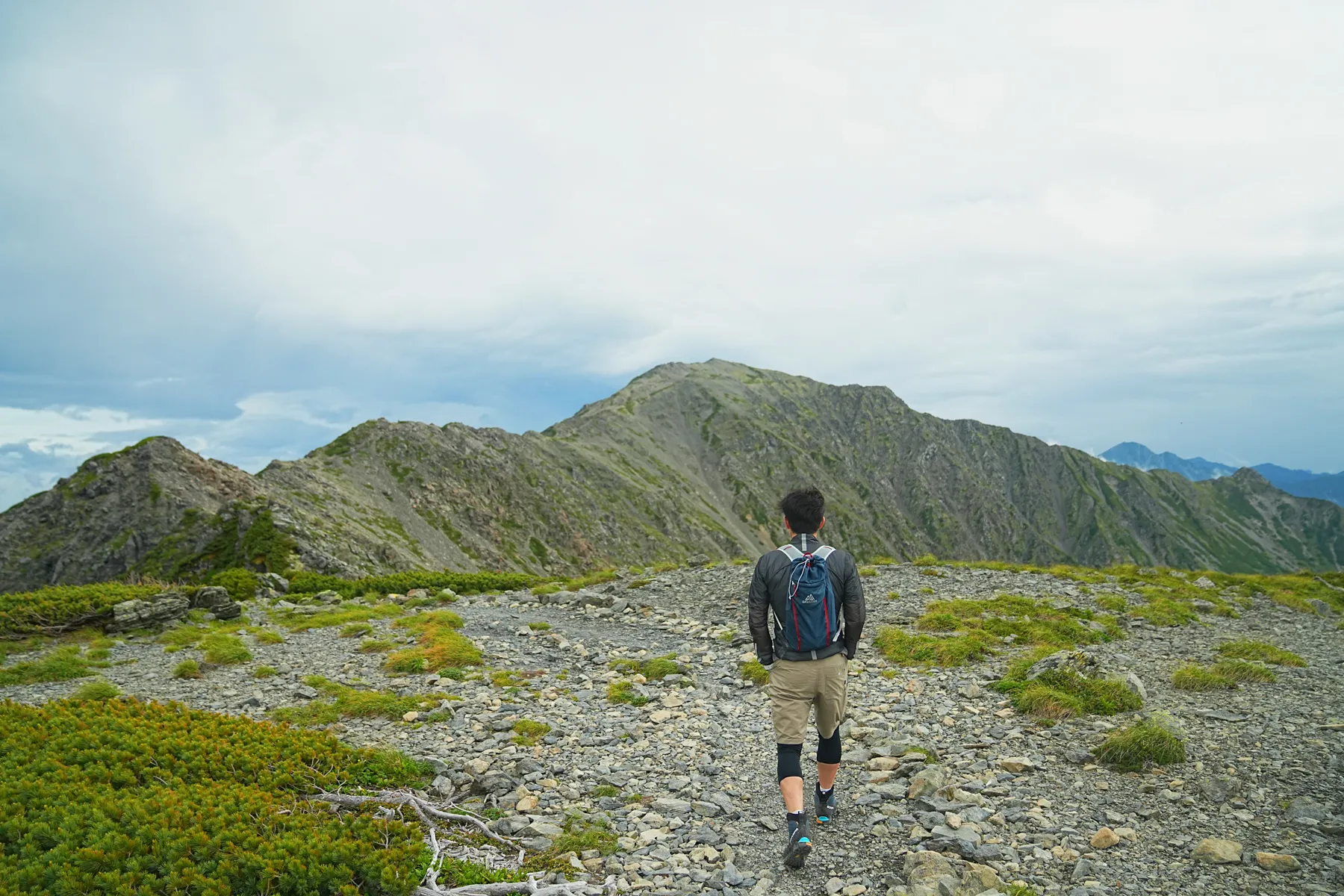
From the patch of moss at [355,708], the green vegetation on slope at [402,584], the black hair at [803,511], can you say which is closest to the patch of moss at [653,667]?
the patch of moss at [355,708]

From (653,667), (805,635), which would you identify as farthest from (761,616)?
(653,667)

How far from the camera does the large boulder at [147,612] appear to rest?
2405 centimetres

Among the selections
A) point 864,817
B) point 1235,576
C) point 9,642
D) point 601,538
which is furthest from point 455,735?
point 601,538

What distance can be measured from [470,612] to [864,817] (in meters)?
20.7

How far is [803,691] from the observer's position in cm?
834

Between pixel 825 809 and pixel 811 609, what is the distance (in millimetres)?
2861

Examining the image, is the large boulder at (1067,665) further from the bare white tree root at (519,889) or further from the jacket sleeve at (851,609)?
the bare white tree root at (519,889)

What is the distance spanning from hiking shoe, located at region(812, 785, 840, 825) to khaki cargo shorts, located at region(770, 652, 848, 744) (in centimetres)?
110

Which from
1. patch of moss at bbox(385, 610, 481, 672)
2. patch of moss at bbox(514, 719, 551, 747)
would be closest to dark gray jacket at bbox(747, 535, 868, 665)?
patch of moss at bbox(514, 719, 551, 747)

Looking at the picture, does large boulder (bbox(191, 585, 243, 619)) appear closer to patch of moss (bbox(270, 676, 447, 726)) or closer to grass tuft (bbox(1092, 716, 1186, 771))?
patch of moss (bbox(270, 676, 447, 726))

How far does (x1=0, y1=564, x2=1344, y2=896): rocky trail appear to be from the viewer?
733 centimetres

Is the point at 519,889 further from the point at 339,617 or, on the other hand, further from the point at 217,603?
the point at 217,603

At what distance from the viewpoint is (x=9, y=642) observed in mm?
21812

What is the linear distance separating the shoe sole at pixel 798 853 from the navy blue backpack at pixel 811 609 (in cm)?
217
